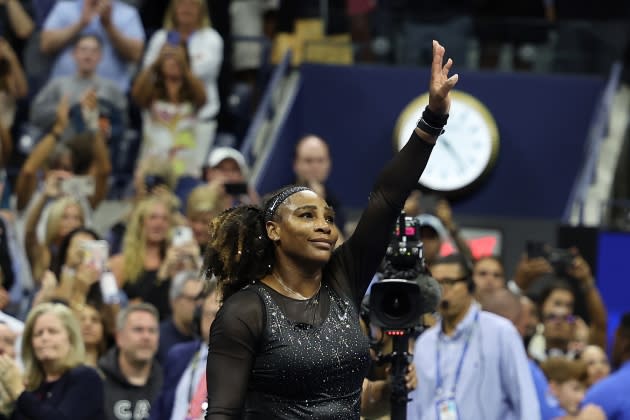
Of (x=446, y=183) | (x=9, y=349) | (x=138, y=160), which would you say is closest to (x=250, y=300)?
(x=9, y=349)

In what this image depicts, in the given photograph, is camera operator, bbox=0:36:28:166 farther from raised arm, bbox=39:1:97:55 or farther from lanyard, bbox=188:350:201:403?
lanyard, bbox=188:350:201:403

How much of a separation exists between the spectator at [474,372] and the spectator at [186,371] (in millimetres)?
995

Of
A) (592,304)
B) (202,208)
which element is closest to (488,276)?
(592,304)

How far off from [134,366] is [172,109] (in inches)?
165

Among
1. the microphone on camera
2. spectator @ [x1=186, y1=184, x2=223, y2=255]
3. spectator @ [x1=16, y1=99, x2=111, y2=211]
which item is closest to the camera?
the microphone on camera

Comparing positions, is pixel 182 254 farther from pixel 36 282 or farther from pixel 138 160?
pixel 138 160

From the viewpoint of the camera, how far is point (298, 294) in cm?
509

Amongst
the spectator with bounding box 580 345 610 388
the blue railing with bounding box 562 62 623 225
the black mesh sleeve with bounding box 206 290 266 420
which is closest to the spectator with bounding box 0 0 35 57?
the blue railing with bounding box 562 62 623 225

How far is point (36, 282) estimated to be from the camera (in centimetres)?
1080

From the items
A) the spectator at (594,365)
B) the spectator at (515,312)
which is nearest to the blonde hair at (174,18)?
the spectator at (515,312)

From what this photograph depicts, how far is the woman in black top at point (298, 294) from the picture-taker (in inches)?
194

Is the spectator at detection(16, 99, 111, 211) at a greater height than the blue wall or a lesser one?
lesser

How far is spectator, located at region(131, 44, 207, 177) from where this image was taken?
12367 mm

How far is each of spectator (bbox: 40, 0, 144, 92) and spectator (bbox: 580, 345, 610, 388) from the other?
469cm
